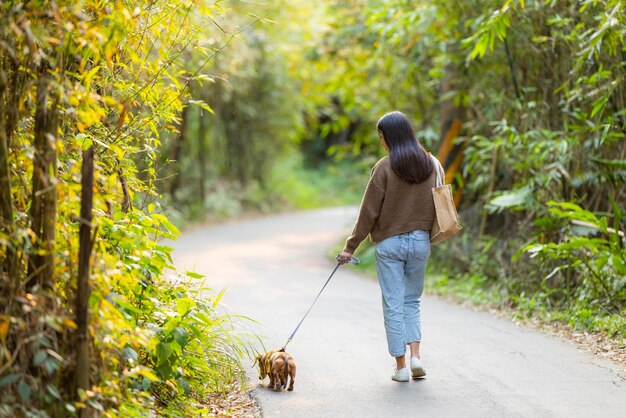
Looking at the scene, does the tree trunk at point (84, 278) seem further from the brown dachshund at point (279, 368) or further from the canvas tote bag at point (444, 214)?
the canvas tote bag at point (444, 214)

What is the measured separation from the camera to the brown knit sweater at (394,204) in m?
6.37

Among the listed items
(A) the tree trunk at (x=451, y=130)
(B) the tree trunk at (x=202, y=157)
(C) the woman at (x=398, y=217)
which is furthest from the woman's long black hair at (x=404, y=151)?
(B) the tree trunk at (x=202, y=157)

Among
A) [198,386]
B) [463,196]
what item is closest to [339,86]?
[463,196]

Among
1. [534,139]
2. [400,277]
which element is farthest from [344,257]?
[534,139]

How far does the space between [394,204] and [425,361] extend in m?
1.56

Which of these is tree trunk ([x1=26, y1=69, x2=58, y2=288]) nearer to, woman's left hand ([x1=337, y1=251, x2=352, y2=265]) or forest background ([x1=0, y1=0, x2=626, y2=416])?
forest background ([x1=0, y1=0, x2=626, y2=416])

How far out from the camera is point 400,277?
6418 millimetres

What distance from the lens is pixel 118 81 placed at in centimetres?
600

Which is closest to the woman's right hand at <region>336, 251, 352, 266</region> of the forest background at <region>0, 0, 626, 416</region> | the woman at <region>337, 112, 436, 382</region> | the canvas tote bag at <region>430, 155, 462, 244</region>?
the woman at <region>337, 112, 436, 382</region>

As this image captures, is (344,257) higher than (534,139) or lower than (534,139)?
lower

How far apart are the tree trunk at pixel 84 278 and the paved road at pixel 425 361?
1627 millimetres

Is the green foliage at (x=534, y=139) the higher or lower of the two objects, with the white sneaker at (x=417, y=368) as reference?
higher

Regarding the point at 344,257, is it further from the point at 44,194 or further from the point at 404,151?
the point at 44,194

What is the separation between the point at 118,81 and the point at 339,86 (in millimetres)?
12140
